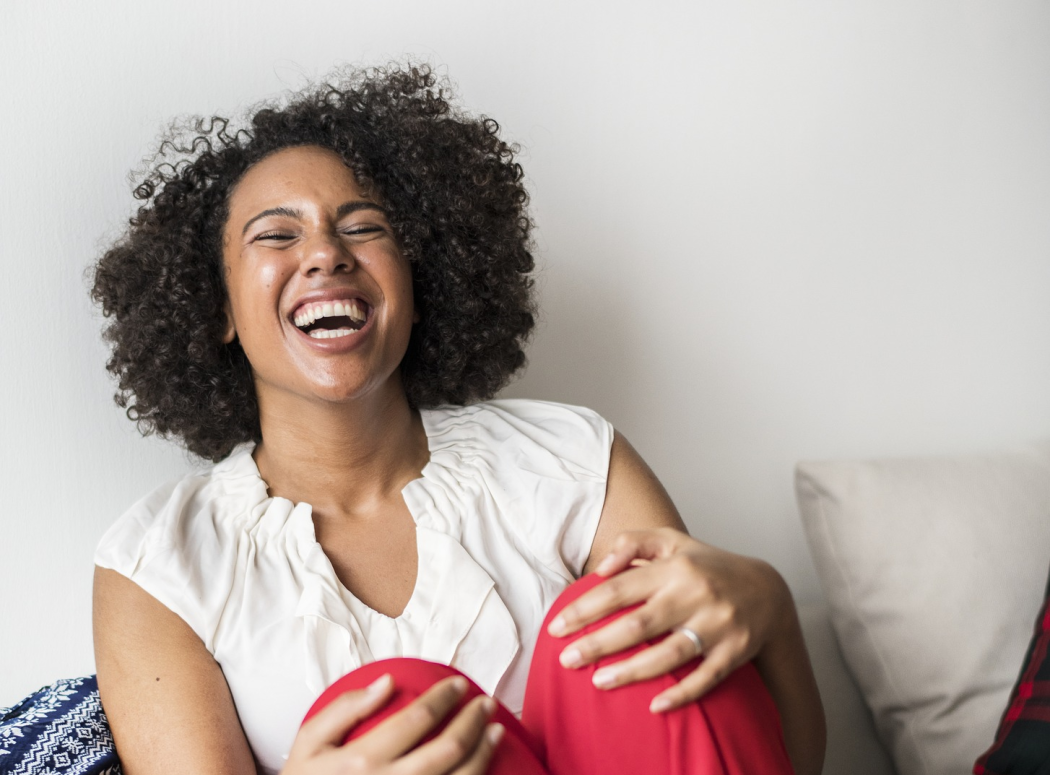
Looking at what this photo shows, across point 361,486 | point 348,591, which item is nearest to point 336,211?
point 361,486

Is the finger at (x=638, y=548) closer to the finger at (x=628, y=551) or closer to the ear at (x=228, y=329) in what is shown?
the finger at (x=628, y=551)

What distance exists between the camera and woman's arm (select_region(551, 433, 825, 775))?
3.24ft

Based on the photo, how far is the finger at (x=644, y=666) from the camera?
0.97m

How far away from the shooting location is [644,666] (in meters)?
0.98

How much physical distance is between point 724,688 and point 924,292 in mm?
1299

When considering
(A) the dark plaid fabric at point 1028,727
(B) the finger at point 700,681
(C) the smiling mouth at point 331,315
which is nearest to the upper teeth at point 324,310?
(C) the smiling mouth at point 331,315

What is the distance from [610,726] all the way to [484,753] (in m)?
0.15

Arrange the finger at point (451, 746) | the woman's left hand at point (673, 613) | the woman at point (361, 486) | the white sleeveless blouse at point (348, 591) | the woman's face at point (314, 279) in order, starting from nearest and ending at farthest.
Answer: the finger at point (451, 746) → the woman's left hand at point (673, 613) → the woman at point (361, 486) → the white sleeveless blouse at point (348, 591) → the woman's face at point (314, 279)

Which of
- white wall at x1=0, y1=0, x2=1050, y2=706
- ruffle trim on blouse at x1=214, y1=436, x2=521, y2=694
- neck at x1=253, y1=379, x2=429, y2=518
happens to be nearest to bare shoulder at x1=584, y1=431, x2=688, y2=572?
ruffle trim on blouse at x1=214, y1=436, x2=521, y2=694

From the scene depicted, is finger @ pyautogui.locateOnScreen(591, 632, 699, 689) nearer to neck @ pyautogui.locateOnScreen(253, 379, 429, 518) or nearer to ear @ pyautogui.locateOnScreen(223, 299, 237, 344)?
neck @ pyautogui.locateOnScreen(253, 379, 429, 518)

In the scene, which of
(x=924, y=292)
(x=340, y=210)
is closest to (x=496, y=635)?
(x=340, y=210)

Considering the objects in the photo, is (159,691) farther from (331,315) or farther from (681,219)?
(681,219)

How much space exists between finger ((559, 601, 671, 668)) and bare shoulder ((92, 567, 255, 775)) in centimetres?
47

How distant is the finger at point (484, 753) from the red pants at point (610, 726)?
0.05 feet
